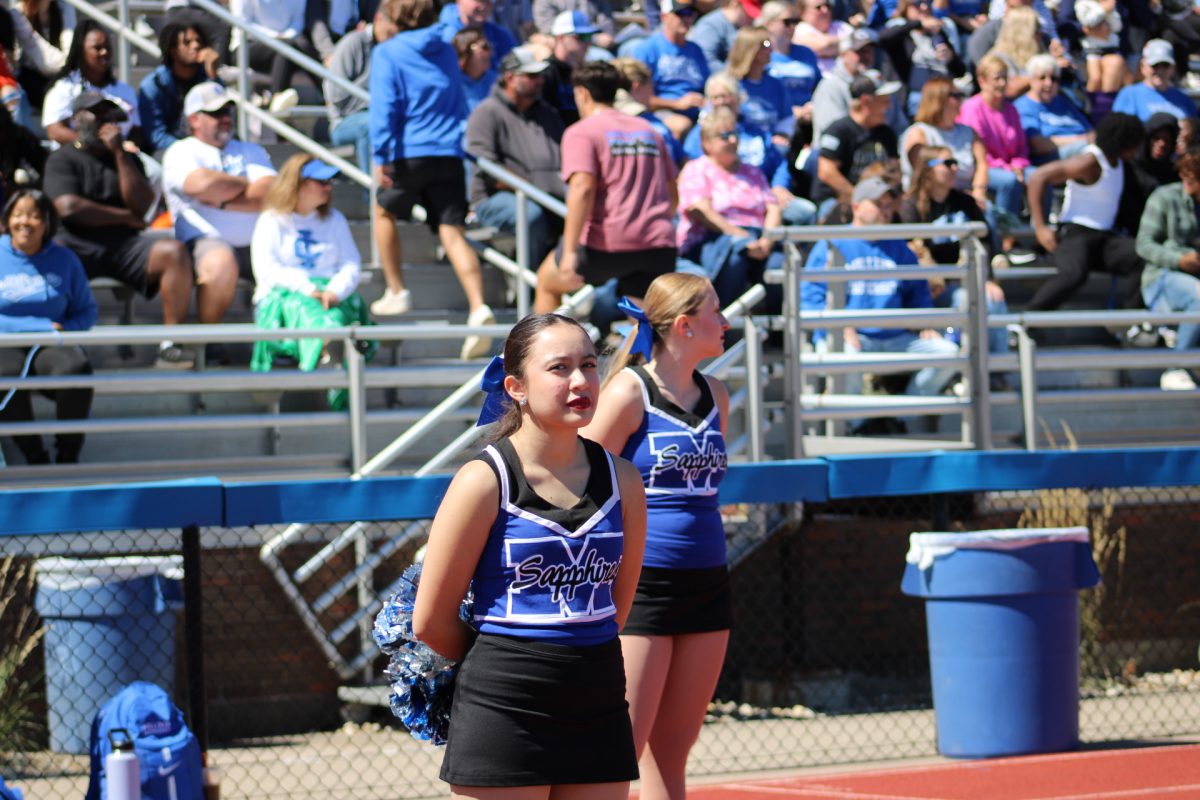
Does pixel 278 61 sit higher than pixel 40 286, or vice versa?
pixel 278 61

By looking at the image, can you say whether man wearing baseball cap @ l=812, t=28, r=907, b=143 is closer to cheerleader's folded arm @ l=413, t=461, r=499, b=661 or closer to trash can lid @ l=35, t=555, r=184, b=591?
trash can lid @ l=35, t=555, r=184, b=591

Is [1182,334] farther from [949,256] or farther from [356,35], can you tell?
[356,35]

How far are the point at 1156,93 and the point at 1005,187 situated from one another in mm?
2198

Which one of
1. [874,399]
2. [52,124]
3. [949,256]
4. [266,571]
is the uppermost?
[52,124]

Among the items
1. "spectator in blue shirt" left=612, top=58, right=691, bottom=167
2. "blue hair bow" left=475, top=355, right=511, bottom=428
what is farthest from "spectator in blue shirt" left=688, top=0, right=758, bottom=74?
"blue hair bow" left=475, top=355, right=511, bottom=428

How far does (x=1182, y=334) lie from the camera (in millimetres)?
10797

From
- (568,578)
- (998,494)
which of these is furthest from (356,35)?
(568,578)

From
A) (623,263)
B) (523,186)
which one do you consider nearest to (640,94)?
(523,186)

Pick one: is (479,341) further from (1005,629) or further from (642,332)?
(642,332)

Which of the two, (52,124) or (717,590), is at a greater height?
(52,124)

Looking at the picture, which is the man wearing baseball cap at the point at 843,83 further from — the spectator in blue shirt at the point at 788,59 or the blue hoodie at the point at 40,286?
the blue hoodie at the point at 40,286

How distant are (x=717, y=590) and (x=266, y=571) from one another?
4029 millimetres

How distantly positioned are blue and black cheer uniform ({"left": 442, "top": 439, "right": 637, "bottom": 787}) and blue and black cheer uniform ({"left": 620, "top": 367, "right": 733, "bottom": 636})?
133 cm

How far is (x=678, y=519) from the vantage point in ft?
17.4
